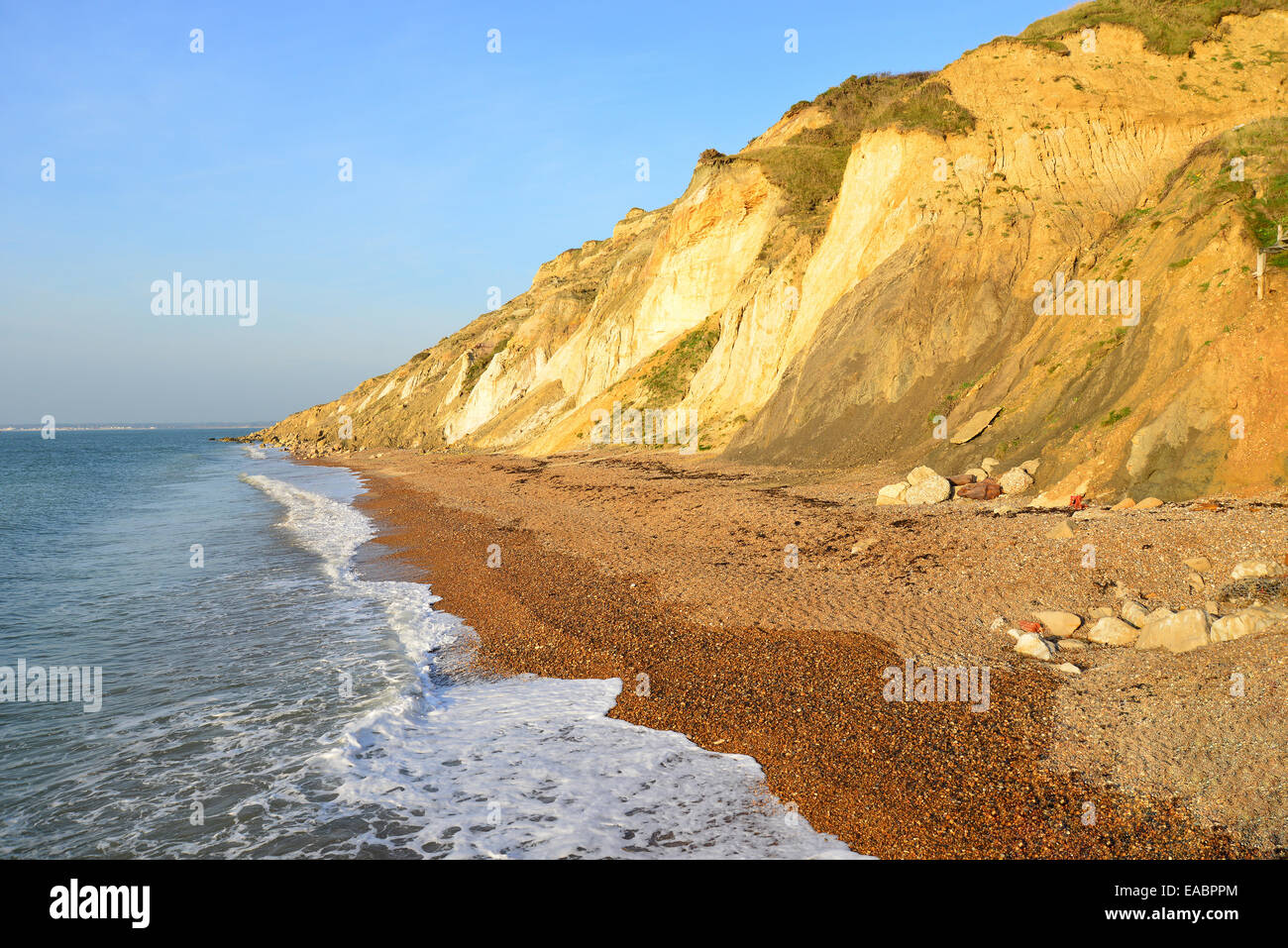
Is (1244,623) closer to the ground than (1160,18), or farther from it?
closer to the ground

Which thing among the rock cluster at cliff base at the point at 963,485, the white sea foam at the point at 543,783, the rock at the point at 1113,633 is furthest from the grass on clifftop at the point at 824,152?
the white sea foam at the point at 543,783

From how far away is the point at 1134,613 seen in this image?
30.0ft

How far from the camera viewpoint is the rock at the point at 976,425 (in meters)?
18.6

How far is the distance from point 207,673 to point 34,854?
465 centimetres

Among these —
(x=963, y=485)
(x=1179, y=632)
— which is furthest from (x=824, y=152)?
(x=1179, y=632)

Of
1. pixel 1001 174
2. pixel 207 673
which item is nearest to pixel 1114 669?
pixel 207 673

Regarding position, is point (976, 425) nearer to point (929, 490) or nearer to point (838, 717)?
point (929, 490)

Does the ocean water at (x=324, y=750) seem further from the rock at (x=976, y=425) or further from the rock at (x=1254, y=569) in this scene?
the rock at (x=976, y=425)

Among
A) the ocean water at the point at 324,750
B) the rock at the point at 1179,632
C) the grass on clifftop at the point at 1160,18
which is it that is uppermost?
the grass on clifftop at the point at 1160,18

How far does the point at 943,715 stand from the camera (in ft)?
25.2

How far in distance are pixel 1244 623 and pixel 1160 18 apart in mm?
30760

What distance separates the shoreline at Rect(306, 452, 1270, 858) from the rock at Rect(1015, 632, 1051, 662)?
223 mm

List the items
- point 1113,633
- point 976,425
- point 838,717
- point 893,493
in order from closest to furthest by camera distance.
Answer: point 838,717 → point 1113,633 → point 893,493 → point 976,425

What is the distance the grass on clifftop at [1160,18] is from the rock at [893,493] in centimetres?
2195
